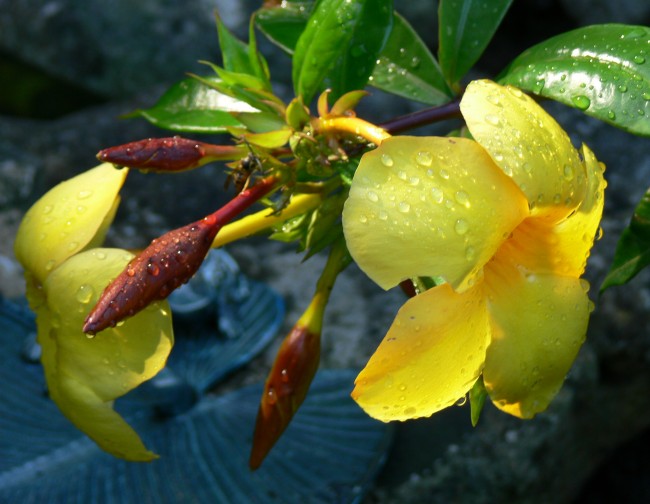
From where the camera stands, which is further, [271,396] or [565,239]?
[271,396]

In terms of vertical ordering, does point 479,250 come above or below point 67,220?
above

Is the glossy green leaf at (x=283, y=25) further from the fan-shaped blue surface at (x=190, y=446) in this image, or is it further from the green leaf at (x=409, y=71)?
the fan-shaped blue surface at (x=190, y=446)

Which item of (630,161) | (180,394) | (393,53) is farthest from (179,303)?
(630,161)

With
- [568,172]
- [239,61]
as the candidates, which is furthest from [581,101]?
[239,61]

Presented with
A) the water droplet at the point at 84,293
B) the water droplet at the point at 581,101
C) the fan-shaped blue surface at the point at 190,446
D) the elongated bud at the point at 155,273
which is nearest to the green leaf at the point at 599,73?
the water droplet at the point at 581,101

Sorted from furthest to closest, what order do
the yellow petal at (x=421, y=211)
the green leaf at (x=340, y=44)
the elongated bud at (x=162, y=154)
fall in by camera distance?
the green leaf at (x=340, y=44) < the elongated bud at (x=162, y=154) < the yellow petal at (x=421, y=211)

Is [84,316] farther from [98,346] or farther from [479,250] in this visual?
[479,250]
